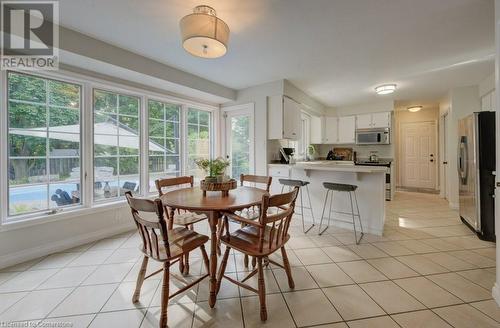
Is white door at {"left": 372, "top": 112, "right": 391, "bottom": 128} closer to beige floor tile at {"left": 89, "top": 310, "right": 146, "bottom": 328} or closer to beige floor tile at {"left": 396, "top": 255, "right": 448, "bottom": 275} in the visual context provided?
beige floor tile at {"left": 396, "top": 255, "right": 448, "bottom": 275}

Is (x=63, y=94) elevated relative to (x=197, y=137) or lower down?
elevated

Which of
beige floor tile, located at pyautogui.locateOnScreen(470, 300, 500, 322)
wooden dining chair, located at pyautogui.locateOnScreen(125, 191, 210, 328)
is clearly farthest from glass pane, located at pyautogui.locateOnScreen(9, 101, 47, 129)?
beige floor tile, located at pyautogui.locateOnScreen(470, 300, 500, 322)

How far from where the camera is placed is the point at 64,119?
2.71 metres

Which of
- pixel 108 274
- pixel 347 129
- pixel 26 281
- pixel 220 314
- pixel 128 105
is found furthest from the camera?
pixel 347 129

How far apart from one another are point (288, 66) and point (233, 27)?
1273mm

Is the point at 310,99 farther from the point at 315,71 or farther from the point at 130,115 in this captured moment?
the point at 130,115

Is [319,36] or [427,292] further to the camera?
[319,36]

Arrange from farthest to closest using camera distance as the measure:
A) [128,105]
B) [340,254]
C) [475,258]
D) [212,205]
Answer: [128,105], [340,254], [475,258], [212,205]

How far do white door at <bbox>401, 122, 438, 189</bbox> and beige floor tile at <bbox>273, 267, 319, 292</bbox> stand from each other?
6026 millimetres

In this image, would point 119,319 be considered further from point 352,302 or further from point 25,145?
point 25,145

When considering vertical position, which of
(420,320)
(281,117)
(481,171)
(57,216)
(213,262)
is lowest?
(420,320)

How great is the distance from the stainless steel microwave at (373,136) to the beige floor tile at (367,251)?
11.7 ft

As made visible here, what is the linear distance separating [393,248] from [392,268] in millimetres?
551

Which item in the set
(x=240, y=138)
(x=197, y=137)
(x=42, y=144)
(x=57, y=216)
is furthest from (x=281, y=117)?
(x=57, y=216)
